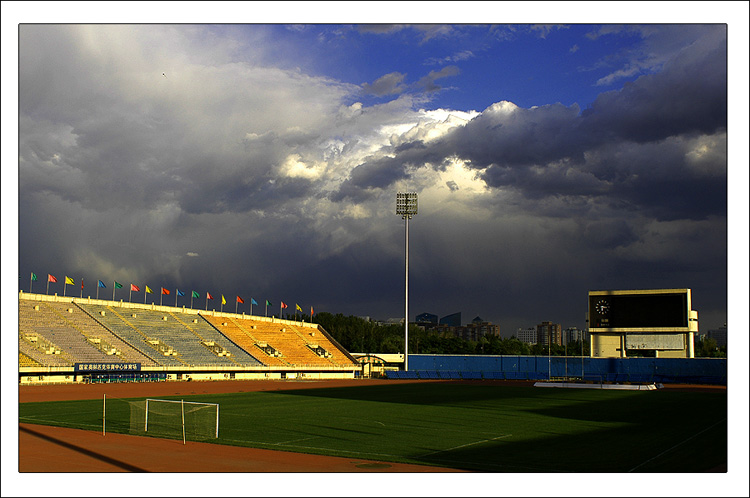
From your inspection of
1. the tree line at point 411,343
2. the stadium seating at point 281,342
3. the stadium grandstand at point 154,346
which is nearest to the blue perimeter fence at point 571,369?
the stadium seating at point 281,342

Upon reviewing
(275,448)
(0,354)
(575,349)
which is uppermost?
(0,354)

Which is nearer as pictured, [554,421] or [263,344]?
[554,421]

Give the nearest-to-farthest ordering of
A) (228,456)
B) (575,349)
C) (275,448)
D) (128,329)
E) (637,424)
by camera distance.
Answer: (228,456) → (275,448) → (637,424) → (128,329) → (575,349)

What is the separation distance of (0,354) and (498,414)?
2750 cm

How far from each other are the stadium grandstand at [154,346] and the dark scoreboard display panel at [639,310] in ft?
110

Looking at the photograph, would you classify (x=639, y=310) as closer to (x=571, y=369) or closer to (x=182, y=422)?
(x=571, y=369)

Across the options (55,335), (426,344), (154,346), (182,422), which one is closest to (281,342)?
(154,346)

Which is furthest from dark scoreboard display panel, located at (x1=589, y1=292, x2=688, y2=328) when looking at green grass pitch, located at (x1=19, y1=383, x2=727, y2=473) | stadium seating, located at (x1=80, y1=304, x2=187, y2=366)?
stadium seating, located at (x1=80, y1=304, x2=187, y2=366)

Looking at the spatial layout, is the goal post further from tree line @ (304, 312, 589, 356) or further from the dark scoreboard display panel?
tree line @ (304, 312, 589, 356)

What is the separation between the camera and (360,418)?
33.5 meters

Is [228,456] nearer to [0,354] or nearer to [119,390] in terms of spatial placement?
[0,354]

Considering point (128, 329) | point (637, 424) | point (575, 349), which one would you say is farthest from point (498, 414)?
point (575, 349)

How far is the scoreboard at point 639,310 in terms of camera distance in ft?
262

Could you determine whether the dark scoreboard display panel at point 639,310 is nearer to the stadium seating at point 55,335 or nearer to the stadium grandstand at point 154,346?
the stadium grandstand at point 154,346
